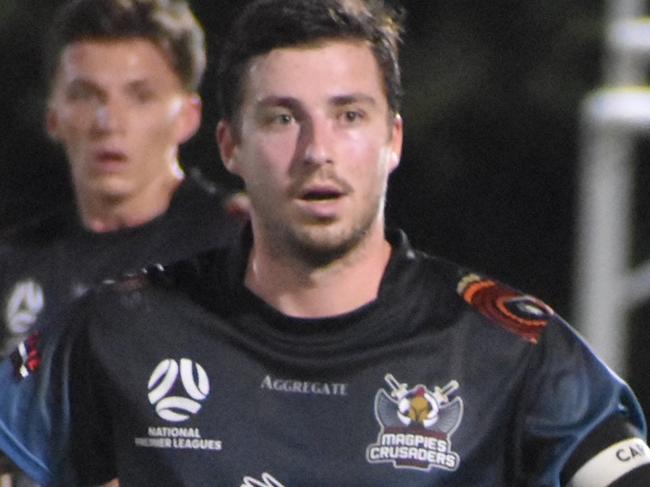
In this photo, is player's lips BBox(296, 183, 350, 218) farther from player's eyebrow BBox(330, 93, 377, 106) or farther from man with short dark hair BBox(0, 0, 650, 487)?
player's eyebrow BBox(330, 93, 377, 106)

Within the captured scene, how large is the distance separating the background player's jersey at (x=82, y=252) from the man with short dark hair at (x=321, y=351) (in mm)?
913

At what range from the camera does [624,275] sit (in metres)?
7.01

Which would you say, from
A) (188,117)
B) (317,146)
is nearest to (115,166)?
(188,117)

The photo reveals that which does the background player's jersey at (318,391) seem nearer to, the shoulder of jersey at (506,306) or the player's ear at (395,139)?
the shoulder of jersey at (506,306)

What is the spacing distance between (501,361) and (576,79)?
475 cm

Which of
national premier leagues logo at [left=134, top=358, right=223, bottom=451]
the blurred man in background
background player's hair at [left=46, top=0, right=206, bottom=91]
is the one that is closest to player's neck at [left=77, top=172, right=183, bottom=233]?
the blurred man in background

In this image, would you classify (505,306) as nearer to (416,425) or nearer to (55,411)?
(416,425)

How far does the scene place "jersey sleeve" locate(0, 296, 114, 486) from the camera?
4.16 metres

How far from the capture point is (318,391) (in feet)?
13.1

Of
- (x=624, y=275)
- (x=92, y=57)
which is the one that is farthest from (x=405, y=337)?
(x=624, y=275)

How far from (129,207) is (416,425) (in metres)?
1.36

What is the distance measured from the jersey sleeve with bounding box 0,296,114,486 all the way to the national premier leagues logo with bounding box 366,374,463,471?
495 millimetres

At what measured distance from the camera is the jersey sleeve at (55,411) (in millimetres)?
4160

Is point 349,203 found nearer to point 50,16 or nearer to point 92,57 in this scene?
point 92,57
